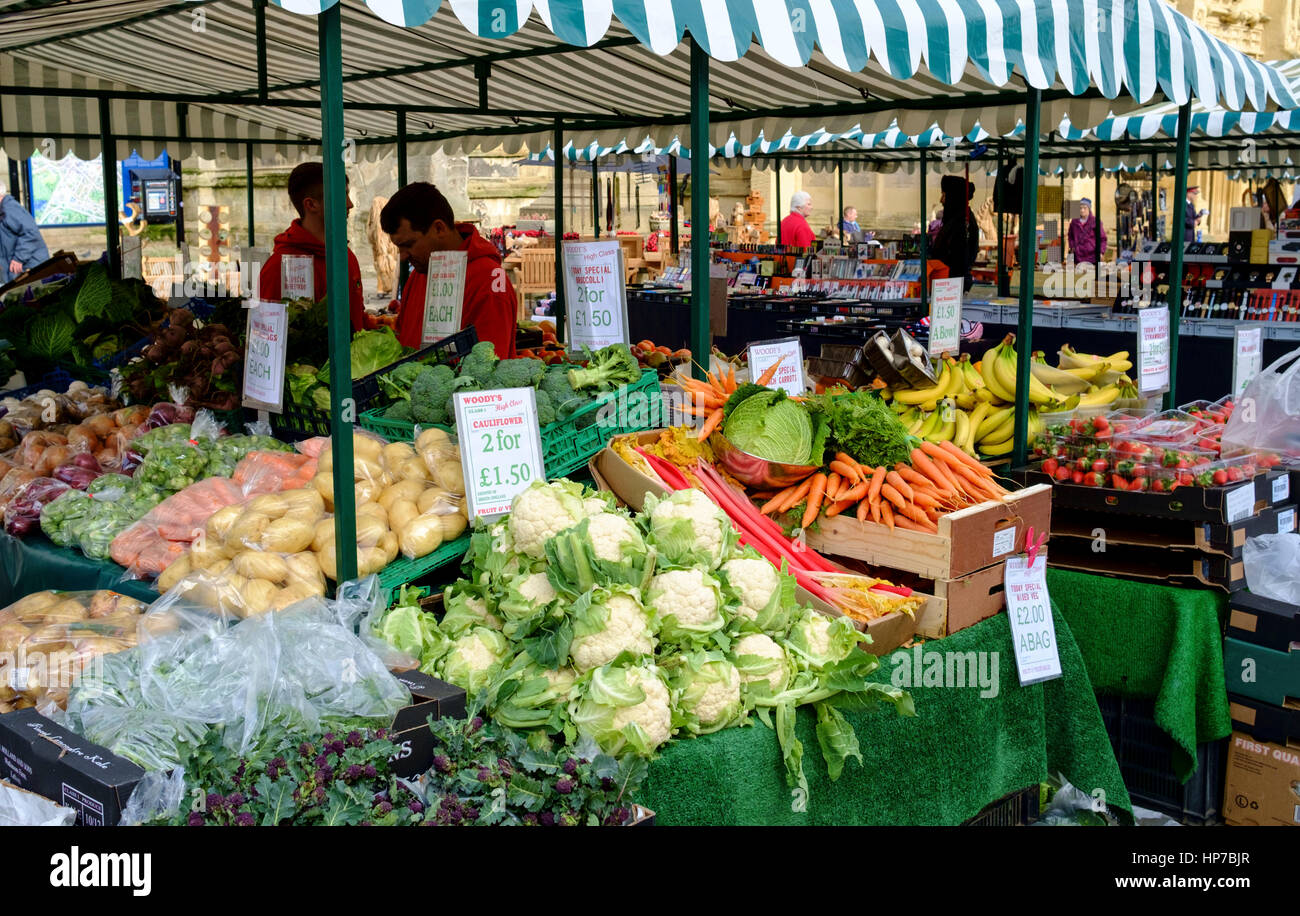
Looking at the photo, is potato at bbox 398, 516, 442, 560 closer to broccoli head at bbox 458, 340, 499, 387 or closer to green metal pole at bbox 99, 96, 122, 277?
broccoli head at bbox 458, 340, 499, 387

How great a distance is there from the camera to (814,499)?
139 inches

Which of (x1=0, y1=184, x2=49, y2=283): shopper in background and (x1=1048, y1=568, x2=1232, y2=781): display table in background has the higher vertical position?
(x1=0, y1=184, x2=49, y2=283): shopper in background

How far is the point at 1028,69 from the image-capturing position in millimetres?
3854

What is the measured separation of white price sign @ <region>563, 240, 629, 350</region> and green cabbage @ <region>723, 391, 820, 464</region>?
80 cm

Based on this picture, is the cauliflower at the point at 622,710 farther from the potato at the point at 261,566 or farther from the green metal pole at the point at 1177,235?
the green metal pole at the point at 1177,235

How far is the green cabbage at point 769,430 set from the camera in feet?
11.7

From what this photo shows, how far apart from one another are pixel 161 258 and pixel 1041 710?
1615cm

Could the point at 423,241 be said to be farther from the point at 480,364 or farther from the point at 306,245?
the point at 480,364

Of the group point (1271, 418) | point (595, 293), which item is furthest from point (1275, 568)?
point (595, 293)

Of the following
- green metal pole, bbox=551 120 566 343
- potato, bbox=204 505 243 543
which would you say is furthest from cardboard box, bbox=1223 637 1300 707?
green metal pole, bbox=551 120 566 343

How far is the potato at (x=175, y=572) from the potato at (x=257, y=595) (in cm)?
30

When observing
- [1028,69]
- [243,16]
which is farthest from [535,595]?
[243,16]

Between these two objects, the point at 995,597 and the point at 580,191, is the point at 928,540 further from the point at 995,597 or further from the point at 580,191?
the point at 580,191

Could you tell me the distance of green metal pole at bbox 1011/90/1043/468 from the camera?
4.46 meters
